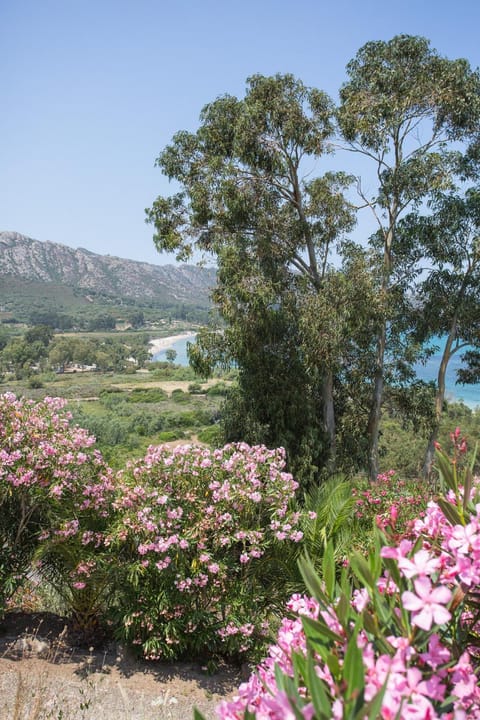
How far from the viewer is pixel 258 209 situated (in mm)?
9867

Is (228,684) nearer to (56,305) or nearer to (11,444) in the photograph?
(11,444)

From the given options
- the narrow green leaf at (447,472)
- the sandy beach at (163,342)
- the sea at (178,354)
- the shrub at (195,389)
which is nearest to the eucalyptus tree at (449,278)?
the narrow green leaf at (447,472)

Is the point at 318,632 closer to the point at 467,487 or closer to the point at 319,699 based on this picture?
the point at 319,699

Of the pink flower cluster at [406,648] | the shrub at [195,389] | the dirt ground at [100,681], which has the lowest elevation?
the shrub at [195,389]

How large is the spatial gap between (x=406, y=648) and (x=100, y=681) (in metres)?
3.39

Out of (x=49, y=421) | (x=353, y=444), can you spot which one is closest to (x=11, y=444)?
(x=49, y=421)

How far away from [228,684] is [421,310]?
9350mm

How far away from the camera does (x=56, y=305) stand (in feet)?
573

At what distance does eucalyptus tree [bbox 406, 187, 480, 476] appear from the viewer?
10117mm

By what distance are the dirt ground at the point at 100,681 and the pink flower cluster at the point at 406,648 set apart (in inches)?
97.1

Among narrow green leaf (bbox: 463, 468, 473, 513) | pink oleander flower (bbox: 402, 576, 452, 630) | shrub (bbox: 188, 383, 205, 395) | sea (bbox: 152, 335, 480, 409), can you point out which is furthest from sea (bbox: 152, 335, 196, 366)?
A: pink oleander flower (bbox: 402, 576, 452, 630)

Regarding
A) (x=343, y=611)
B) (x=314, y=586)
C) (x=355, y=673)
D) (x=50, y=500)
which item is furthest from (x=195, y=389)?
(x=355, y=673)

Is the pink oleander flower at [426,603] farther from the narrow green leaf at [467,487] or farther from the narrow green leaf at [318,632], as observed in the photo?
the narrow green leaf at [467,487]

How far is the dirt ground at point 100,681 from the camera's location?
319cm
